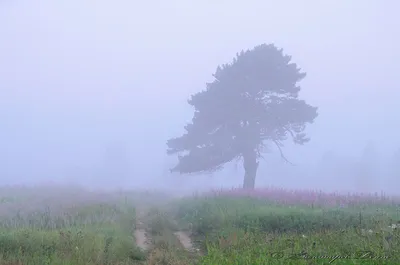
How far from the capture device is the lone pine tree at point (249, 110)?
27.4 meters

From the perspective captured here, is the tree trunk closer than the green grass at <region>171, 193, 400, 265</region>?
No

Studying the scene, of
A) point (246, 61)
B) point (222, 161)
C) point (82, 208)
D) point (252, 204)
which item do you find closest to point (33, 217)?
point (82, 208)

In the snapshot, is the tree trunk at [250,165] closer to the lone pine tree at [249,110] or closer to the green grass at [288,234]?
the lone pine tree at [249,110]

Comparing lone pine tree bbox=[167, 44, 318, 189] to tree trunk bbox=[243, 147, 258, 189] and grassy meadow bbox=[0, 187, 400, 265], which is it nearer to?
tree trunk bbox=[243, 147, 258, 189]

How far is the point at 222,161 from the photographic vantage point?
2797 cm

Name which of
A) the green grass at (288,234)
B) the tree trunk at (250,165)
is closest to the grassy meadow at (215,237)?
the green grass at (288,234)

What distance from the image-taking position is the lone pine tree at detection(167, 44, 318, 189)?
1077 inches

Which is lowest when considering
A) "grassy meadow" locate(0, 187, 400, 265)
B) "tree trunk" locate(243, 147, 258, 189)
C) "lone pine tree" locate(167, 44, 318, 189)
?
"grassy meadow" locate(0, 187, 400, 265)

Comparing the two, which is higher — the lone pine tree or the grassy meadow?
the lone pine tree

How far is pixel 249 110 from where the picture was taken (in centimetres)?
2744

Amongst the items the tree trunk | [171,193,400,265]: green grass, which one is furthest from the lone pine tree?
[171,193,400,265]: green grass

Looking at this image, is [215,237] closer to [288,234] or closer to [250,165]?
[288,234]

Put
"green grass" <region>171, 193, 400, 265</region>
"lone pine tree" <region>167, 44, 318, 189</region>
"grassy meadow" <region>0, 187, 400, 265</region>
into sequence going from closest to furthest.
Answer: "green grass" <region>171, 193, 400, 265</region> < "grassy meadow" <region>0, 187, 400, 265</region> < "lone pine tree" <region>167, 44, 318, 189</region>

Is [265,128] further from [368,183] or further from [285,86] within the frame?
[368,183]
